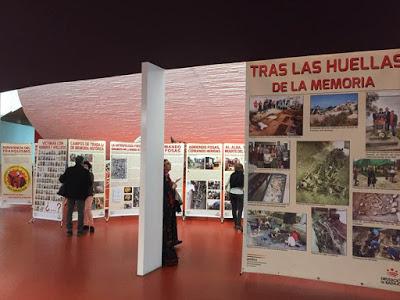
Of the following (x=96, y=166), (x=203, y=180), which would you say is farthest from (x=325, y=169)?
(x=96, y=166)

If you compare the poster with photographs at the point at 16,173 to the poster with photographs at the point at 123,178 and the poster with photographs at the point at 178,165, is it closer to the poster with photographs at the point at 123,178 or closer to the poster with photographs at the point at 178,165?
the poster with photographs at the point at 123,178

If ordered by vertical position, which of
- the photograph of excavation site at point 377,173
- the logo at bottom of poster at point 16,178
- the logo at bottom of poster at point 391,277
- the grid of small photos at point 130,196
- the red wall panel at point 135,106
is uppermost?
the red wall panel at point 135,106

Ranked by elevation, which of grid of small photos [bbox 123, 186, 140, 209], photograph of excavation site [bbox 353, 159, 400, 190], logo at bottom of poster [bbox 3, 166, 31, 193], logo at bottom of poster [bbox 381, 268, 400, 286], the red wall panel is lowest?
logo at bottom of poster [bbox 381, 268, 400, 286]

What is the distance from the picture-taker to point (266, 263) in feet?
16.3

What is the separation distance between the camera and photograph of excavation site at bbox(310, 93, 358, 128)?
461 centimetres

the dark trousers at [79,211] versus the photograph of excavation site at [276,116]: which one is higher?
the photograph of excavation site at [276,116]

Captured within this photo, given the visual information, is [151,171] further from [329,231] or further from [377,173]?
[377,173]

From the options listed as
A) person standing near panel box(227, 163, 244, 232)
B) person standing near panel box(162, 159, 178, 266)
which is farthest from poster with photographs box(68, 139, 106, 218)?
person standing near panel box(162, 159, 178, 266)

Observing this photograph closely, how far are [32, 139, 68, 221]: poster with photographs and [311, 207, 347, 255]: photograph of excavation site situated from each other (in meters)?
6.63

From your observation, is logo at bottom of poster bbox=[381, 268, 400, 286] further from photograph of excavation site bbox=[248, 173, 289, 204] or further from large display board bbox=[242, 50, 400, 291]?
photograph of excavation site bbox=[248, 173, 289, 204]

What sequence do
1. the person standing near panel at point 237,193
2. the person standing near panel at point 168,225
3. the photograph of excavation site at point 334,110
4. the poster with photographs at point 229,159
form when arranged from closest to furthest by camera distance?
the photograph of excavation site at point 334,110 < the person standing near panel at point 168,225 < the person standing near panel at point 237,193 < the poster with photographs at point 229,159

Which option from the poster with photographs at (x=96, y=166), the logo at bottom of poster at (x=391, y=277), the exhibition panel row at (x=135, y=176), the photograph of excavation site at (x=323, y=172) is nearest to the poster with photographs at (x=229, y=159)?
the exhibition panel row at (x=135, y=176)

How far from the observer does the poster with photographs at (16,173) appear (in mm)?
11867

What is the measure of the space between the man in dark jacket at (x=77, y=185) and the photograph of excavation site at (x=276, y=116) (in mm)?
4571
